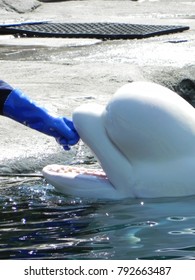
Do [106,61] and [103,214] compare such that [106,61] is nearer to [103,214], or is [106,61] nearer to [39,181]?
[39,181]

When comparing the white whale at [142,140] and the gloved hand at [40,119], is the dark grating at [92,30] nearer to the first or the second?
the gloved hand at [40,119]

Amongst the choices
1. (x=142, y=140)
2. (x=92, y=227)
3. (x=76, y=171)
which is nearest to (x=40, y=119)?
(x=76, y=171)

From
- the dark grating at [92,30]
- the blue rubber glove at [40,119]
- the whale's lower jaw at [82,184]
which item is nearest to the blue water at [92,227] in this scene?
the whale's lower jaw at [82,184]

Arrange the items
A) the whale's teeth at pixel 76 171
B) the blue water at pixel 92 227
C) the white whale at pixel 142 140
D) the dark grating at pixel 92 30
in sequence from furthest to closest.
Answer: the dark grating at pixel 92 30, the whale's teeth at pixel 76 171, the white whale at pixel 142 140, the blue water at pixel 92 227

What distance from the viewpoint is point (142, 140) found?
15.4ft

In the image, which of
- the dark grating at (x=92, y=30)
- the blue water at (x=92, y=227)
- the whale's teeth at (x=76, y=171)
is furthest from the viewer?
the dark grating at (x=92, y=30)

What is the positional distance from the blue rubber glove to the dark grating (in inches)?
176

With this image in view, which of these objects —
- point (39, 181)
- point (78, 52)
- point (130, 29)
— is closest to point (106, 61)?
point (78, 52)

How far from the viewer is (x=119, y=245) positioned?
13.8 feet

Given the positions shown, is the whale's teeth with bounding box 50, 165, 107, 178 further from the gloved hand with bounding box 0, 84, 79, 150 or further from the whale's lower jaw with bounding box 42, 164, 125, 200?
the gloved hand with bounding box 0, 84, 79, 150

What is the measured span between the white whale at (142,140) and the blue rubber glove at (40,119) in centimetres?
20

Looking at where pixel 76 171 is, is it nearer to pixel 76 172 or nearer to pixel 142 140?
pixel 76 172

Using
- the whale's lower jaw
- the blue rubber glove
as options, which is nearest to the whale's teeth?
the whale's lower jaw

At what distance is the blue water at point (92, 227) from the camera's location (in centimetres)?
409
